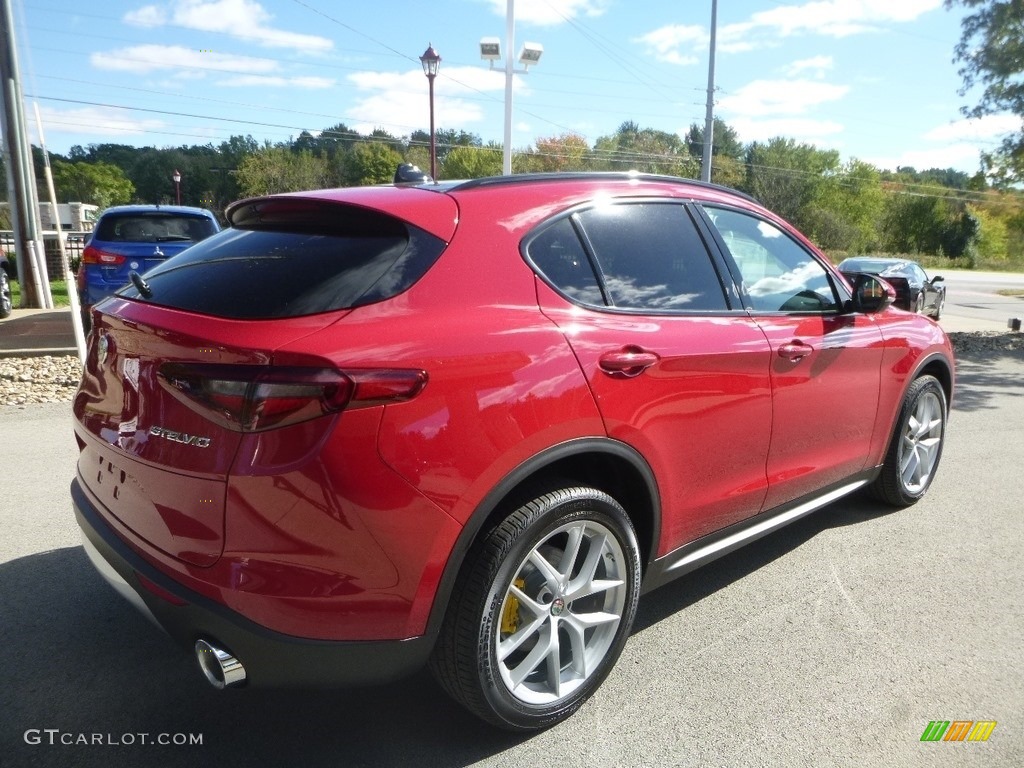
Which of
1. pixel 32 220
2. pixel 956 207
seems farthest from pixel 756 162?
pixel 32 220

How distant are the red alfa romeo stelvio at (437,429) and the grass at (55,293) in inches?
527

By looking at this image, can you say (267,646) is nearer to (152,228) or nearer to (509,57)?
(152,228)

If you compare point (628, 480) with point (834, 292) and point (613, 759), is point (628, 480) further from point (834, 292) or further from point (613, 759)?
point (834, 292)

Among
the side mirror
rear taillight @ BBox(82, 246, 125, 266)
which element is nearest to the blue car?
rear taillight @ BBox(82, 246, 125, 266)

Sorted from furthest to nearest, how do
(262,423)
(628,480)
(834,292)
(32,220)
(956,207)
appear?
1. (956,207)
2. (32,220)
3. (834,292)
4. (628,480)
5. (262,423)

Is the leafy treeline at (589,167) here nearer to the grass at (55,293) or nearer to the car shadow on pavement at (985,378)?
the grass at (55,293)

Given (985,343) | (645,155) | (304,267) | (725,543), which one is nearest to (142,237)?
(304,267)

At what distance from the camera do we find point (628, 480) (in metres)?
2.72

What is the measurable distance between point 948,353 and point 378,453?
12.9 feet

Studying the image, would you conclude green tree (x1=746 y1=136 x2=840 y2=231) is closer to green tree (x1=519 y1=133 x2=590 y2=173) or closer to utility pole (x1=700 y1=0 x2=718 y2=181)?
green tree (x1=519 y1=133 x2=590 y2=173)

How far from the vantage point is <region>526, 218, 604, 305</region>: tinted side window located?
2.57 metres

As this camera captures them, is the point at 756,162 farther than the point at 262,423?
Yes

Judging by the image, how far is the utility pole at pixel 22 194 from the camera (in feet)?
41.9

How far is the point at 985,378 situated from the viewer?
9.55 meters
